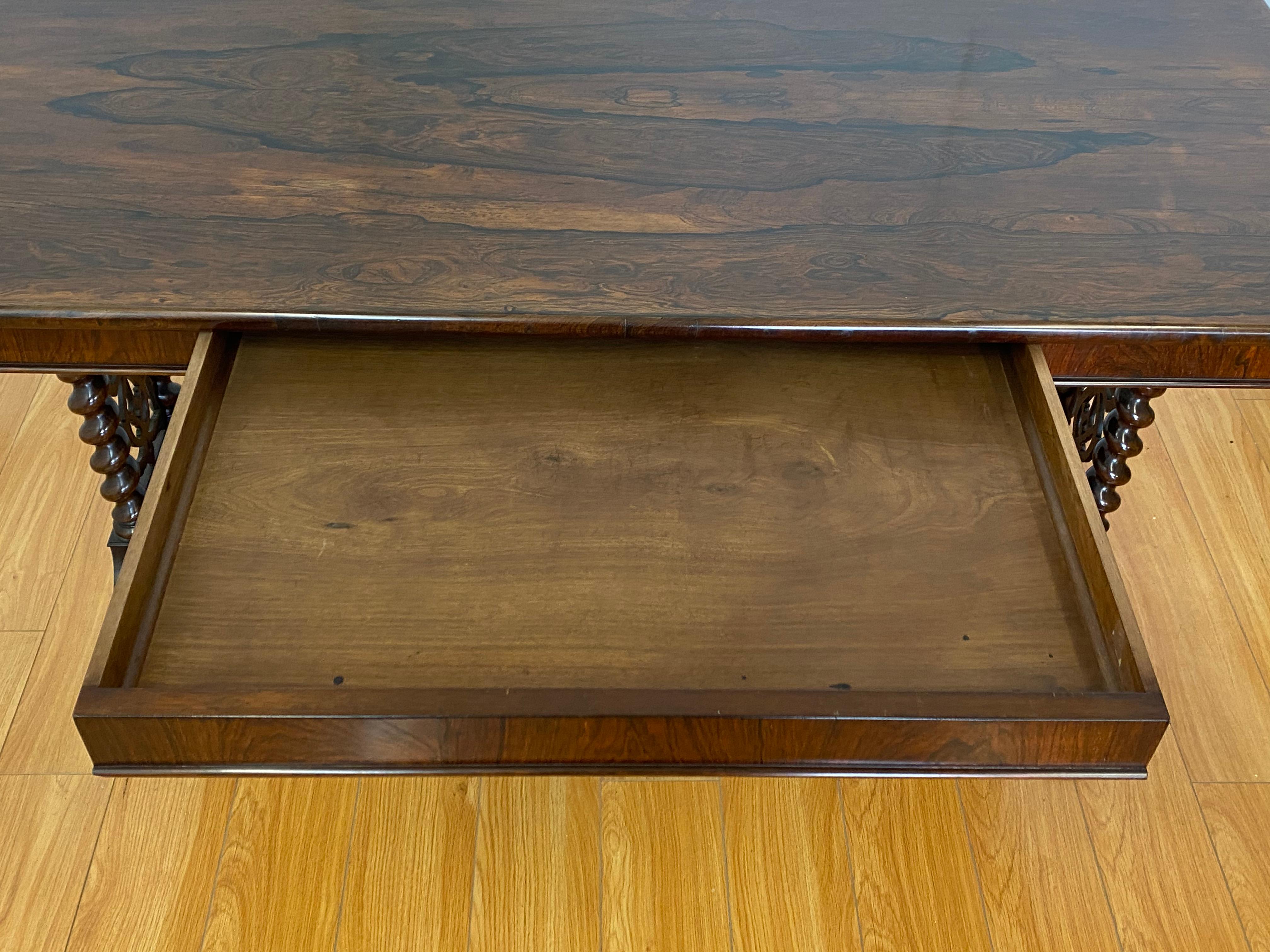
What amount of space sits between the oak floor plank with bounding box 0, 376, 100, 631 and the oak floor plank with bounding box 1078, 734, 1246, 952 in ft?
→ 3.45

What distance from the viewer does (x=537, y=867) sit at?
40.5 inches

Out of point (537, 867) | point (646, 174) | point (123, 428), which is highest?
point (646, 174)

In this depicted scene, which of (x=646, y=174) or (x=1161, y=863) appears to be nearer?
(x=646, y=174)

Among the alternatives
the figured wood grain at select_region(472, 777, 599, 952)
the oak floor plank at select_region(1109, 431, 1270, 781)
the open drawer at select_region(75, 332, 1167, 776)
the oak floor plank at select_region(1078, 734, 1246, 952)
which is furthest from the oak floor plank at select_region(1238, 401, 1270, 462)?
the figured wood grain at select_region(472, 777, 599, 952)

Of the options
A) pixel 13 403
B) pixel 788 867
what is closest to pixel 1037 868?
pixel 788 867

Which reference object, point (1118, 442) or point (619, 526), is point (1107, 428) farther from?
point (619, 526)

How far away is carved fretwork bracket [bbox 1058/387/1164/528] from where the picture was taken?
898mm

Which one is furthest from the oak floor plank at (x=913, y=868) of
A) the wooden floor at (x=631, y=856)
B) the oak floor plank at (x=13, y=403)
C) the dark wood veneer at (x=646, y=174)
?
the oak floor plank at (x=13, y=403)

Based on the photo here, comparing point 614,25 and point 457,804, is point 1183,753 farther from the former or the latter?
point 614,25

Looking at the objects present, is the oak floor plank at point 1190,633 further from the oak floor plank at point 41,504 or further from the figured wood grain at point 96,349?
the oak floor plank at point 41,504

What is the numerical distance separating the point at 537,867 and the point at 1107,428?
607mm

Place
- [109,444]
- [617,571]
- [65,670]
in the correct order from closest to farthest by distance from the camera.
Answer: [617,571]
[109,444]
[65,670]

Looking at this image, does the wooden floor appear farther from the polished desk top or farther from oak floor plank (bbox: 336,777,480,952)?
the polished desk top

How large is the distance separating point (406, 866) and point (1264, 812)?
777 mm
